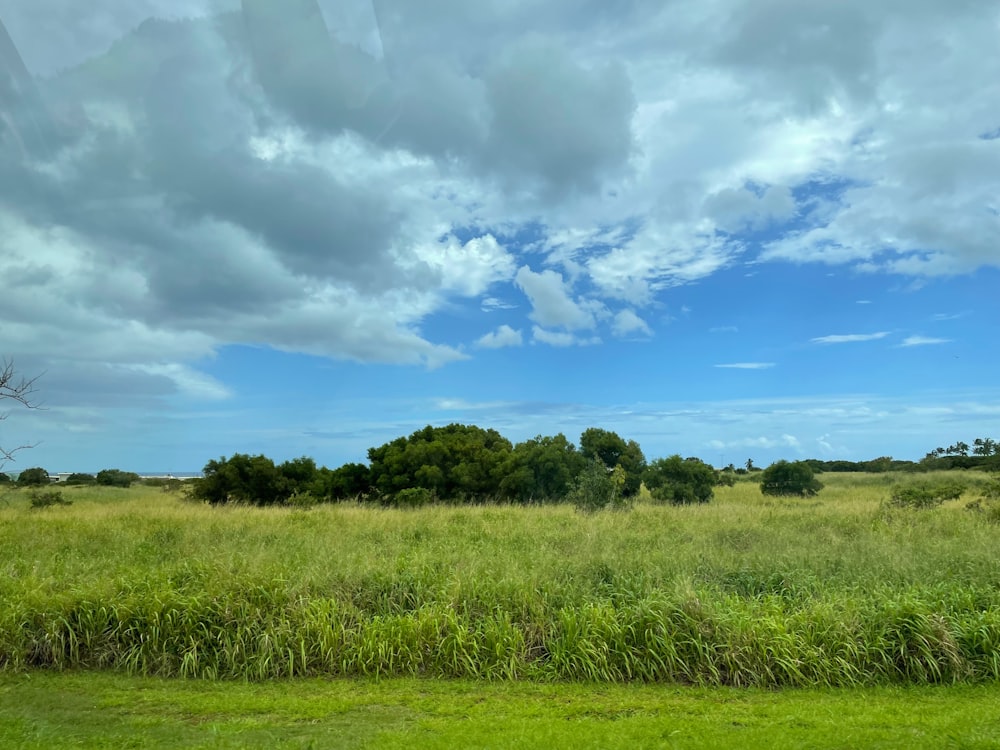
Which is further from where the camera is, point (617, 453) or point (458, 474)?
point (617, 453)

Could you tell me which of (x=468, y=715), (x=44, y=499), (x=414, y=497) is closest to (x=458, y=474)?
(x=414, y=497)

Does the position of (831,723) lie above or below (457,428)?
below

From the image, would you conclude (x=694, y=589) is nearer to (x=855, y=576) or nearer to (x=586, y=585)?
(x=586, y=585)

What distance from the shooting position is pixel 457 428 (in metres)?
29.1

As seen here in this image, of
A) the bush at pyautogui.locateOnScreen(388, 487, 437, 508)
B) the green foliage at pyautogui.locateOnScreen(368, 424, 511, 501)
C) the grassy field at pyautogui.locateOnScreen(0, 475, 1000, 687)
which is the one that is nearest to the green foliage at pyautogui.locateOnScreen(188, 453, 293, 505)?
the green foliage at pyautogui.locateOnScreen(368, 424, 511, 501)

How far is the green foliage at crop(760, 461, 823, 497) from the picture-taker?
98.2 feet

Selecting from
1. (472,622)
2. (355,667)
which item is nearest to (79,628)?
(355,667)

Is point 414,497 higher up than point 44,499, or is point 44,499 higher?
point 44,499

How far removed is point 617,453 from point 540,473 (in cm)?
340

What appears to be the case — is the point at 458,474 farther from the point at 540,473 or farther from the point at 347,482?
the point at 347,482

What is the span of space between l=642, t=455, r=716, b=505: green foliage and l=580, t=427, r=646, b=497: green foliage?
408mm

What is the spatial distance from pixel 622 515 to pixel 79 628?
1197 cm

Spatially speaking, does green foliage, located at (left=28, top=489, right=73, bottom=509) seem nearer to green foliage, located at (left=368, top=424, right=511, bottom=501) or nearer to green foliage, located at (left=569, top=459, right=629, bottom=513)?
green foliage, located at (left=368, top=424, right=511, bottom=501)

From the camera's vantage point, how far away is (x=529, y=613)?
729cm
